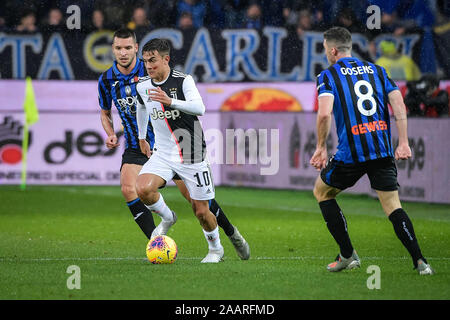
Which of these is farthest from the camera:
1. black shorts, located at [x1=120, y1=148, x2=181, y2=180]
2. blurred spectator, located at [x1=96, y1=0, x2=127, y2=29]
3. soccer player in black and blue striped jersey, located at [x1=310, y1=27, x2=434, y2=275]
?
blurred spectator, located at [x1=96, y1=0, x2=127, y2=29]

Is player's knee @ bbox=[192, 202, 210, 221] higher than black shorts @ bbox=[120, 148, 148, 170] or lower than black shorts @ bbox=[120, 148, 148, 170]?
lower

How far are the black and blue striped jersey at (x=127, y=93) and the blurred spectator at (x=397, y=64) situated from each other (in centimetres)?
886

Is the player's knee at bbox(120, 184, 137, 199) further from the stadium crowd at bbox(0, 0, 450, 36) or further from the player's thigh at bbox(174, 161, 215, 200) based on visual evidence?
the stadium crowd at bbox(0, 0, 450, 36)

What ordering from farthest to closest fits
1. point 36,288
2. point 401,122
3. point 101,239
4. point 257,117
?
1. point 257,117
2. point 101,239
3. point 401,122
4. point 36,288

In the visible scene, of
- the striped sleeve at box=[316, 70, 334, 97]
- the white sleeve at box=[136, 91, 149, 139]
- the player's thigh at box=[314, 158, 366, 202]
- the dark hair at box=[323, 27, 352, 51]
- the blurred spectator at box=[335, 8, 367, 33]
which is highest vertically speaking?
the dark hair at box=[323, 27, 352, 51]

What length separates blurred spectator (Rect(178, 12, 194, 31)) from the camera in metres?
18.2

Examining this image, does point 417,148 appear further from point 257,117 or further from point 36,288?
point 36,288

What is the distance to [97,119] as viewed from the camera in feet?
55.5

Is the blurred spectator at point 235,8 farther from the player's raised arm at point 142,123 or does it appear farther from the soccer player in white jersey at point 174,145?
the soccer player in white jersey at point 174,145

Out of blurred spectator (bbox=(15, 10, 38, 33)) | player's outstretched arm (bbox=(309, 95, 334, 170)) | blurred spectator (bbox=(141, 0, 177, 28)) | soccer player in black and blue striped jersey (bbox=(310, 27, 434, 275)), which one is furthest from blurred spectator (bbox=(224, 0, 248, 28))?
player's outstretched arm (bbox=(309, 95, 334, 170))

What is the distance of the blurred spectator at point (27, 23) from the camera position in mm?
17781

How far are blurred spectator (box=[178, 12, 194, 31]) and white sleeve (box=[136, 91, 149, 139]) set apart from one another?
388 inches
